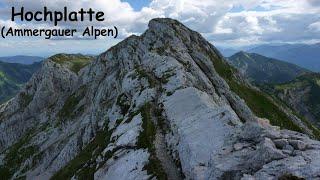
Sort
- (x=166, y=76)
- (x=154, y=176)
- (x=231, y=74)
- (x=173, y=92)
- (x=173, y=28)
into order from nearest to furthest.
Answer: (x=154, y=176) < (x=173, y=92) < (x=166, y=76) < (x=231, y=74) < (x=173, y=28)

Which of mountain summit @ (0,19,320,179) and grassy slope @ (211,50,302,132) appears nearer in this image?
mountain summit @ (0,19,320,179)

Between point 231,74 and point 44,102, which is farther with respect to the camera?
point 44,102

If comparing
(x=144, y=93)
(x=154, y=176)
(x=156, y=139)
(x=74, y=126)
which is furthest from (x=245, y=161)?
(x=74, y=126)

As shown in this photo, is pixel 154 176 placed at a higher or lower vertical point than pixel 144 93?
lower

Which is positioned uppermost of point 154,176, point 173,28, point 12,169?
point 173,28

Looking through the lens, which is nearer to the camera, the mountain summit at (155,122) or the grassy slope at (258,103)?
the mountain summit at (155,122)

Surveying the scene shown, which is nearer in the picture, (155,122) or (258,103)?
(155,122)

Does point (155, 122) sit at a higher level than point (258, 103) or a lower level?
higher

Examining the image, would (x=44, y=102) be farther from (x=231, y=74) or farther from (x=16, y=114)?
(x=231, y=74)
